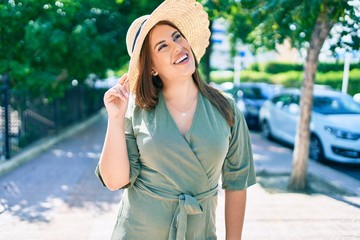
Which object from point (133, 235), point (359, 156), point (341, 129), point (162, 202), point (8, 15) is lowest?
point (359, 156)

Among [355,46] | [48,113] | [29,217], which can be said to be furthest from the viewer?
[48,113]

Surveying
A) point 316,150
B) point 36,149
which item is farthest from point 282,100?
point 36,149

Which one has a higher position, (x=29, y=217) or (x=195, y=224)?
(x=195, y=224)

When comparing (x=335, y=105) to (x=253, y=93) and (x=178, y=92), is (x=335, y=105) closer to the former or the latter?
(x=253, y=93)

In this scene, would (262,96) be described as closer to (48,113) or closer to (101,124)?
(101,124)

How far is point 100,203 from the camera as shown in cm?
562

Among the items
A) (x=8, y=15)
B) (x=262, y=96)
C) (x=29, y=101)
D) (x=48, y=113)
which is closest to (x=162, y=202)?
(x=8, y=15)

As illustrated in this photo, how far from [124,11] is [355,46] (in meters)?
6.60

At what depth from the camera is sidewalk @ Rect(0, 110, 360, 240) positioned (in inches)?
180

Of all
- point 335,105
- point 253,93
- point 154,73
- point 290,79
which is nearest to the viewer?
point 154,73

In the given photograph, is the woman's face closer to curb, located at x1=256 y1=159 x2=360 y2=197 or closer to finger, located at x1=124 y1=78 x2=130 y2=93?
finger, located at x1=124 y1=78 x2=130 y2=93

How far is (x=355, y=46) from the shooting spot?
5.67 meters

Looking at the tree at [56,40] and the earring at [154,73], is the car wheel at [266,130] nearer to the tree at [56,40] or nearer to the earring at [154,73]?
the tree at [56,40]

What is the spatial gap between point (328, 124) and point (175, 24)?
7.35 metres
